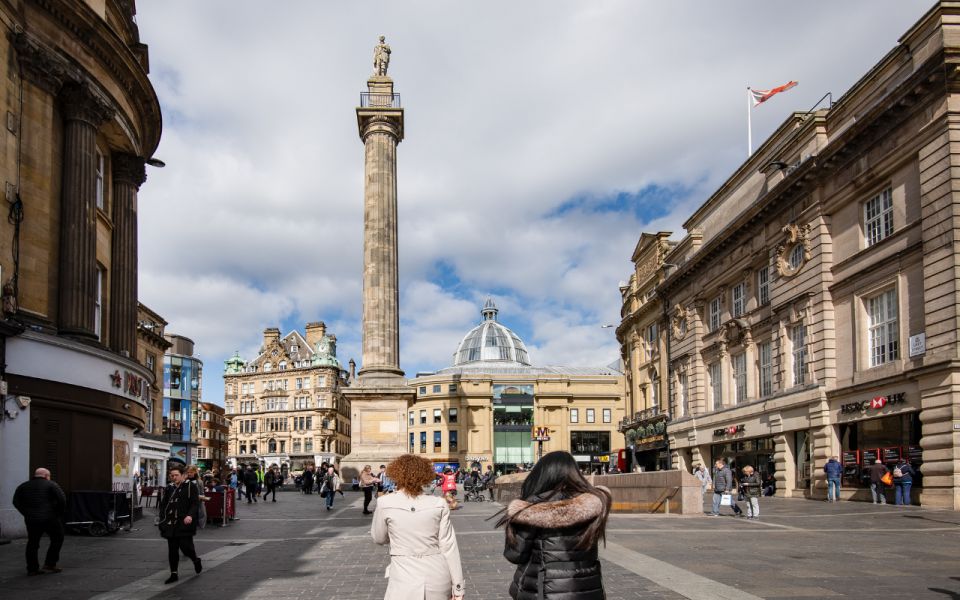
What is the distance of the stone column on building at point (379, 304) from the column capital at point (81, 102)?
18142 mm

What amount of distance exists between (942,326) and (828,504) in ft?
23.8

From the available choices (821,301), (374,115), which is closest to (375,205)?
(374,115)

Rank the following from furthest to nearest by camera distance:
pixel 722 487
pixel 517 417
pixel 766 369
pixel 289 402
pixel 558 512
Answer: pixel 289 402 < pixel 517 417 < pixel 766 369 < pixel 722 487 < pixel 558 512

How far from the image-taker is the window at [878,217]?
3089cm

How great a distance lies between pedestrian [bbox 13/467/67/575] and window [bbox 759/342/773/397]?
34555 millimetres

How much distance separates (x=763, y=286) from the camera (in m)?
42.8

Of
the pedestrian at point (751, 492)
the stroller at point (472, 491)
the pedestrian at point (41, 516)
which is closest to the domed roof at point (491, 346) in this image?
the stroller at point (472, 491)

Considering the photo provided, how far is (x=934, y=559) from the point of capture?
1347cm

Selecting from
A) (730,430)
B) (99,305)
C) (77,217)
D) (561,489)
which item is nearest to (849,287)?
(730,430)

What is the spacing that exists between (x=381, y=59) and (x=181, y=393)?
5164cm

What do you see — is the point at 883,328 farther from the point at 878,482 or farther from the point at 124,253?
the point at 124,253

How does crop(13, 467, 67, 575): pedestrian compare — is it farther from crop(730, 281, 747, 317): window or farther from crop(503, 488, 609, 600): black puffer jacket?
crop(730, 281, 747, 317): window

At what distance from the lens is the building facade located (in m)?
82.8

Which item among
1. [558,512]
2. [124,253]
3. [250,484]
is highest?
[124,253]
